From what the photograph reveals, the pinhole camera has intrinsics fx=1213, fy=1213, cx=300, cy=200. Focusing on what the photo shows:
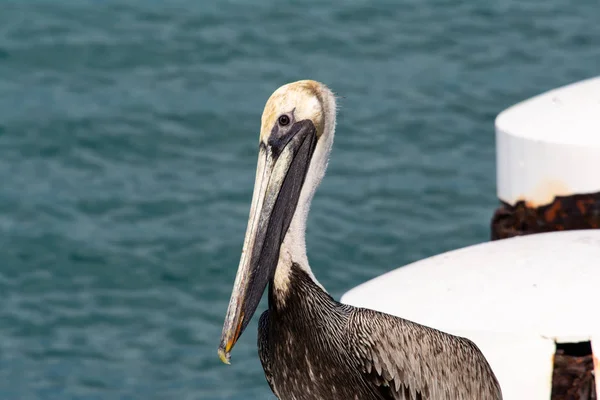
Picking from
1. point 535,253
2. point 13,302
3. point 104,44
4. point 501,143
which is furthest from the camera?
point 104,44

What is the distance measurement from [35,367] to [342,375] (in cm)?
292

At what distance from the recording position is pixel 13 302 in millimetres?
7105

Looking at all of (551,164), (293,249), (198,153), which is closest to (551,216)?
(551,164)

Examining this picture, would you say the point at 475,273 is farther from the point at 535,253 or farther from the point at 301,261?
the point at 301,261

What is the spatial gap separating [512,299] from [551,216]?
1.20 m

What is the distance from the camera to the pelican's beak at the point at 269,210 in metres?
3.92

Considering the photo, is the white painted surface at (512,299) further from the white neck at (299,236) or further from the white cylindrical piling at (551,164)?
the white cylindrical piling at (551,164)

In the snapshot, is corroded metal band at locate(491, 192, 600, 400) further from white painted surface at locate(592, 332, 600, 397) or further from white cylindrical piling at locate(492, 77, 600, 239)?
white painted surface at locate(592, 332, 600, 397)

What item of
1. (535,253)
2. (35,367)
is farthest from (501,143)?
(35,367)

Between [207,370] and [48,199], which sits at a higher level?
[48,199]

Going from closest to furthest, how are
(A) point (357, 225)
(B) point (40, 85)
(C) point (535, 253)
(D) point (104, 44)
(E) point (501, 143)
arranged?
(C) point (535, 253) < (E) point (501, 143) < (A) point (357, 225) < (B) point (40, 85) < (D) point (104, 44)

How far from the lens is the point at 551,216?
4.98m

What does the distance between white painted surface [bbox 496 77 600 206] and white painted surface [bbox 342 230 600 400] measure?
1.82 ft

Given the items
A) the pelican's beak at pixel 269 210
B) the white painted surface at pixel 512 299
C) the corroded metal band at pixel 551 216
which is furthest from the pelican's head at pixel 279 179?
the corroded metal band at pixel 551 216
